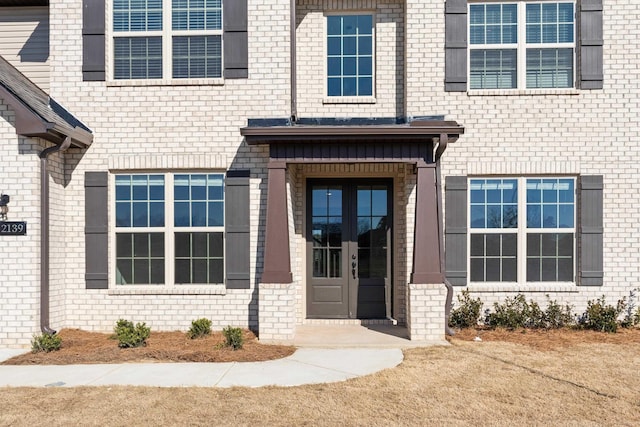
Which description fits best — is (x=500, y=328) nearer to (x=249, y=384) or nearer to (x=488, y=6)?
(x=249, y=384)

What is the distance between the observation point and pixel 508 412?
16.1 feet

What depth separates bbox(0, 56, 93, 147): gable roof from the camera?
7.66m

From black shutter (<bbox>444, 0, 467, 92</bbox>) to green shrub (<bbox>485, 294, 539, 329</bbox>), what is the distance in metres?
3.77

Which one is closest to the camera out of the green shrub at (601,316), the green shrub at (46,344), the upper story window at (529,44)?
the green shrub at (46,344)

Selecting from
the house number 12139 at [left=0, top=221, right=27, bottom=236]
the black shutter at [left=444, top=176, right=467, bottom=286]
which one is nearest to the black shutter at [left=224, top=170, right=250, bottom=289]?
the house number 12139 at [left=0, top=221, right=27, bottom=236]

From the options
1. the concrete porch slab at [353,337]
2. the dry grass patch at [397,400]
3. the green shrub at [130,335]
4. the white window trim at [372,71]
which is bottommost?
the concrete porch slab at [353,337]

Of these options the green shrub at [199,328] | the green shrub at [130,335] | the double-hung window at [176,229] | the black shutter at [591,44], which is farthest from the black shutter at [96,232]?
the black shutter at [591,44]

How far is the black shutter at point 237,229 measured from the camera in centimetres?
875

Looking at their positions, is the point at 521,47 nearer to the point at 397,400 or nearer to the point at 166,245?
the point at 397,400

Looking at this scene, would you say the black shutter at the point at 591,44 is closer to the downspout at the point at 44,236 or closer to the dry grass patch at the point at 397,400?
the dry grass patch at the point at 397,400

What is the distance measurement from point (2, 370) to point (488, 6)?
9378mm

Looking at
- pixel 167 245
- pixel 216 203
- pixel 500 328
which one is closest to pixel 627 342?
pixel 500 328

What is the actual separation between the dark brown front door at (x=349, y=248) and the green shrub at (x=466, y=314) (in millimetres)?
1314

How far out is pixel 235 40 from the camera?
888 centimetres
